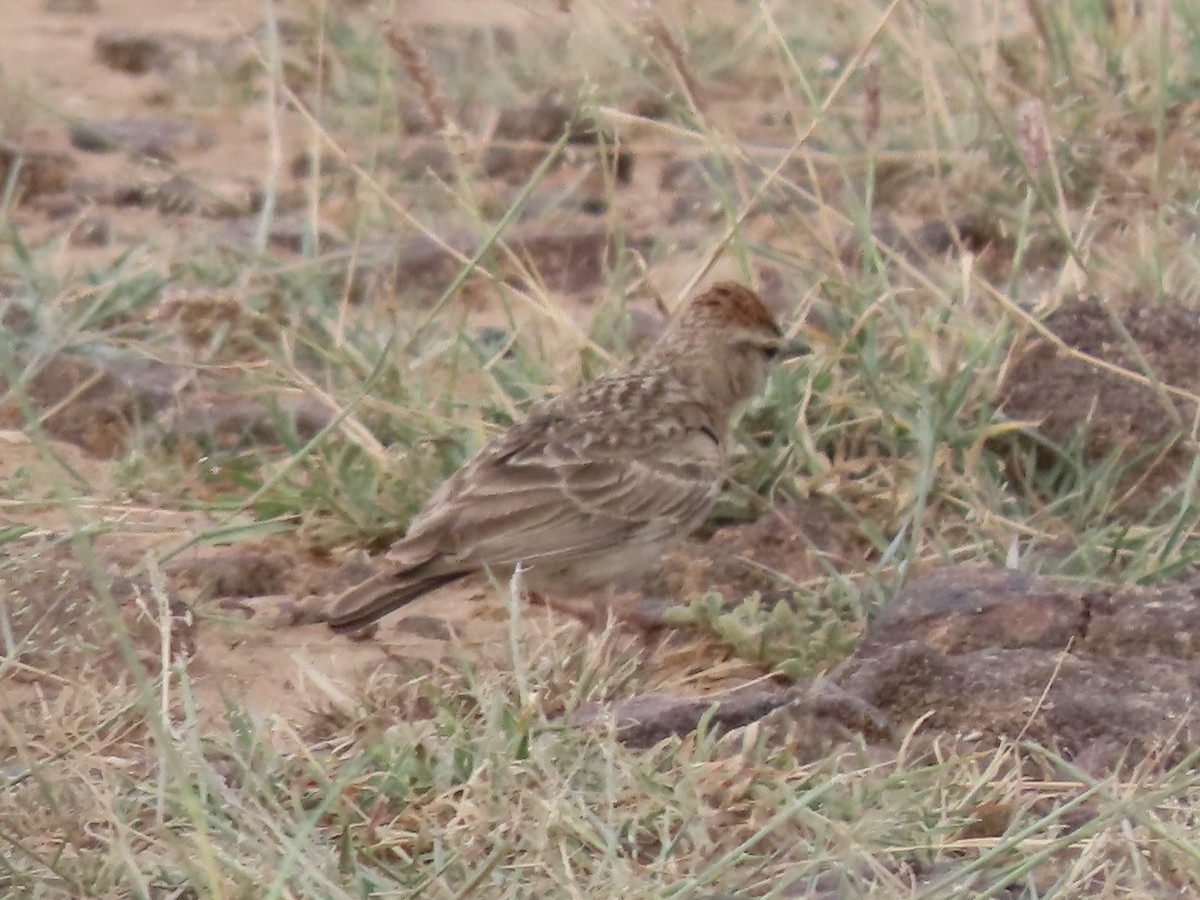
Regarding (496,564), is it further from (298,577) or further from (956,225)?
(956,225)

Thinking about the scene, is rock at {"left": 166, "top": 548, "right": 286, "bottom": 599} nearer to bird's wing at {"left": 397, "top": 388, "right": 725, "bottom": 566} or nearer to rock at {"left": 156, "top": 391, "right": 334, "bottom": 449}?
bird's wing at {"left": 397, "top": 388, "right": 725, "bottom": 566}

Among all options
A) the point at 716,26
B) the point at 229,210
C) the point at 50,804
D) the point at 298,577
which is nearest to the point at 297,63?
the point at 229,210

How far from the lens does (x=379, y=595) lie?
3902 millimetres

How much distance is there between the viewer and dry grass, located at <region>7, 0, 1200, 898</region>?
2.83 metres

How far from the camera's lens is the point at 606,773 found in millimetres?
2939

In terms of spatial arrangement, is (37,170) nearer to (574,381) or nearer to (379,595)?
(574,381)

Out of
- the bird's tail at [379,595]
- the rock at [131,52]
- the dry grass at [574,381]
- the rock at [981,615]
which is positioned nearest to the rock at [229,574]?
the dry grass at [574,381]

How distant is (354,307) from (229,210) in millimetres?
1007

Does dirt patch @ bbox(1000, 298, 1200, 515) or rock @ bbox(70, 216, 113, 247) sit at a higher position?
dirt patch @ bbox(1000, 298, 1200, 515)

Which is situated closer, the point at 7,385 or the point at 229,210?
the point at 7,385

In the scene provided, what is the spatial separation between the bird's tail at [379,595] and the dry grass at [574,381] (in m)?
0.11

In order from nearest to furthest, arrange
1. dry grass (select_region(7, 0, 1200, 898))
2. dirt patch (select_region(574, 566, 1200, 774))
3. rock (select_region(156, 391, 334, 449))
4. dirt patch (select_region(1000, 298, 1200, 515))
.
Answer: dry grass (select_region(7, 0, 1200, 898)) < dirt patch (select_region(574, 566, 1200, 774)) < dirt patch (select_region(1000, 298, 1200, 515)) < rock (select_region(156, 391, 334, 449))

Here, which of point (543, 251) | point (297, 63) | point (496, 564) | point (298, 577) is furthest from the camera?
point (297, 63)

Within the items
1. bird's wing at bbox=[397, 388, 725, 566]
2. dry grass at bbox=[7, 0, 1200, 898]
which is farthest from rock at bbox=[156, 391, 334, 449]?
bird's wing at bbox=[397, 388, 725, 566]
